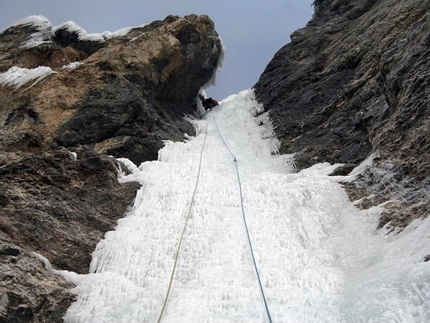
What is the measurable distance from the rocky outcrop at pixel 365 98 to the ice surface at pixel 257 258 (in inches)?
27.1

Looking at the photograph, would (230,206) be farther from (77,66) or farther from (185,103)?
(185,103)

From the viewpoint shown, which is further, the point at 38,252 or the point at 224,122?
the point at 224,122

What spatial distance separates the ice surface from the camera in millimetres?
5254

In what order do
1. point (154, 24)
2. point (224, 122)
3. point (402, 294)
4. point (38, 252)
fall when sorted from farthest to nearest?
point (154, 24) → point (224, 122) → point (38, 252) → point (402, 294)

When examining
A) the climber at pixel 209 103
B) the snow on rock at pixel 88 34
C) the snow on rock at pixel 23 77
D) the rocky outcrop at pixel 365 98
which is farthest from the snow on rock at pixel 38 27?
the rocky outcrop at pixel 365 98

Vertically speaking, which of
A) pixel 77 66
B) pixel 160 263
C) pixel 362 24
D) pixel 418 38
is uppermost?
pixel 362 24

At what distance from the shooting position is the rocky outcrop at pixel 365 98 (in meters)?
7.58

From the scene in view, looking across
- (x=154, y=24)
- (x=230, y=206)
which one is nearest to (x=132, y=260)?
(x=230, y=206)

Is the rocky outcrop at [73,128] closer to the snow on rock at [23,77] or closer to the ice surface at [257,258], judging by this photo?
the snow on rock at [23,77]

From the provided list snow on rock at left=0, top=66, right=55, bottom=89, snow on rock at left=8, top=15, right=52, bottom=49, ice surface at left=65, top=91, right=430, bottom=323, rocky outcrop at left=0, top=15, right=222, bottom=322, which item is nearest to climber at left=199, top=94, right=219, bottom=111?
rocky outcrop at left=0, top=15, right=222, bottom=322

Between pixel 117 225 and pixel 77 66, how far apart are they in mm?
8285

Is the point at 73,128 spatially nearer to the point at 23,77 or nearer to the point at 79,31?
the point at 23,77

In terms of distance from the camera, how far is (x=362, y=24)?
1738 cm

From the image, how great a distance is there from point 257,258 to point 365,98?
23.1 ft
